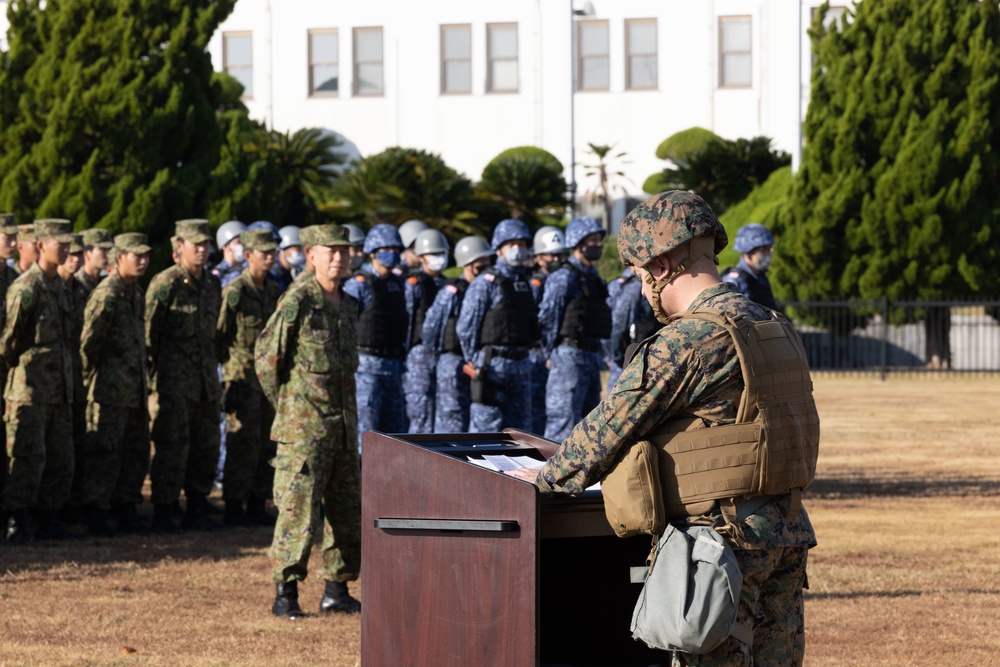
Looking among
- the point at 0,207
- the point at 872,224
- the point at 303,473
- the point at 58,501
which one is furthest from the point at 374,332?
the point at 872,224

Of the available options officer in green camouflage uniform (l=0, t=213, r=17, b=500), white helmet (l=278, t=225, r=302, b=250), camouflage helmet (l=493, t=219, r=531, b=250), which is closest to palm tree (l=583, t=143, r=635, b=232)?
white helmet (l=278, t=225, r=302, b=250)

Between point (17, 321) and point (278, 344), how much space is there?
10.3ft

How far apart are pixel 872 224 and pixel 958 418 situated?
384 inches

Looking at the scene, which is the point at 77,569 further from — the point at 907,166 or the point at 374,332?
the point at 907,166

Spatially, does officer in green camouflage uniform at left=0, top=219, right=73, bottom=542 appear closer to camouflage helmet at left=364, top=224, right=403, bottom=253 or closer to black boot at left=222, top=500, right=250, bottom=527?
black boot at left=222, top=500, right=250, bottom=527

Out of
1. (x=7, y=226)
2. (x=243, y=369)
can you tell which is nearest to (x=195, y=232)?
(x=243, y=369)

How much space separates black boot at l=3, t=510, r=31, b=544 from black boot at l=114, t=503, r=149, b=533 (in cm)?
76

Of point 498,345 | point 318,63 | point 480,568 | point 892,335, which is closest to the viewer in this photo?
point 480,568

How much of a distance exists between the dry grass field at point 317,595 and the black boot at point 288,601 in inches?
A: 2.8

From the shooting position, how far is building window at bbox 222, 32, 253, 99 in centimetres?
4134

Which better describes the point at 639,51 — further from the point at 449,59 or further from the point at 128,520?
the point at 128,520

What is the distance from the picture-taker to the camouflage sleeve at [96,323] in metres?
11.1

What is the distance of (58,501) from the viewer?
1109 cm

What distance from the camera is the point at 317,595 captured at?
9.16m
